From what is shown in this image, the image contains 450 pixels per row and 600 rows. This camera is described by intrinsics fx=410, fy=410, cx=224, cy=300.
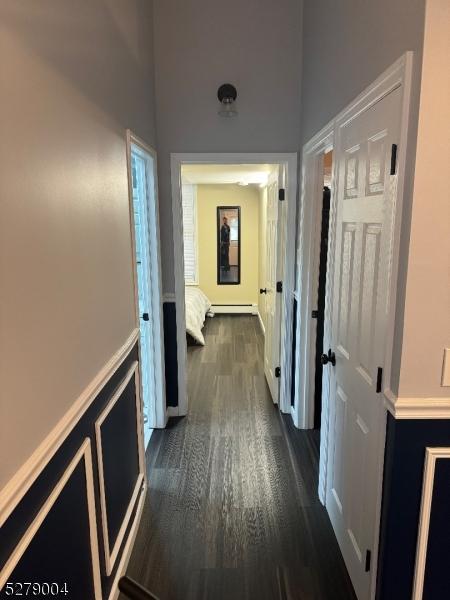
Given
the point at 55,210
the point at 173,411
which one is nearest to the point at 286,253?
the point at 173,411

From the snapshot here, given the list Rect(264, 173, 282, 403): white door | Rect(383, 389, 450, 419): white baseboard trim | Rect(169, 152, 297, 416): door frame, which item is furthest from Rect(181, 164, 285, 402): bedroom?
Rect(383, 389, 450, 419): white baseboard trim

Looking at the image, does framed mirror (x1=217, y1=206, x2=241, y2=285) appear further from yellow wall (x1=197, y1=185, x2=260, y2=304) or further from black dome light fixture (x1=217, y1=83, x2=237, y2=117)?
black dome light fixture (x1=217, y1=83, x2=237, y2=117)

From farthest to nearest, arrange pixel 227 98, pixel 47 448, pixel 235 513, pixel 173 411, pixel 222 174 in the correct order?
pixel 222 174
pixel 173 411
pixel 227 98
pixel 235 513
pixel 47 448

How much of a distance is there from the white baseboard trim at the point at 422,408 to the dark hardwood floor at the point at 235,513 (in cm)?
103

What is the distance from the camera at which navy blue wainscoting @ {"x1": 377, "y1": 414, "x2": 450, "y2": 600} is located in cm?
139

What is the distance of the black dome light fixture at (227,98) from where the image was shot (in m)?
2.92

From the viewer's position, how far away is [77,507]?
4.44ft

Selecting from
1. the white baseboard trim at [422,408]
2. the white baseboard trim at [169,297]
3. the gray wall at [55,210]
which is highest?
the gray wall at [55,210]

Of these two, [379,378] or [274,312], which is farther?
[274,312]

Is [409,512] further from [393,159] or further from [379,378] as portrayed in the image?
[393,159]

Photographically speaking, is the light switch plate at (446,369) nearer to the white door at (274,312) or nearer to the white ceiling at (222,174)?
the white door at (274,312)

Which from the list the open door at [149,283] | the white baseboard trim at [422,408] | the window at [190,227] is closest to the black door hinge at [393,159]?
the white baseboard trim at [422,408]

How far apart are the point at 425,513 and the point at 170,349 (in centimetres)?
225

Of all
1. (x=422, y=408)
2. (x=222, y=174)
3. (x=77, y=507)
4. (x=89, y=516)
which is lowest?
(x=89, y=516)
